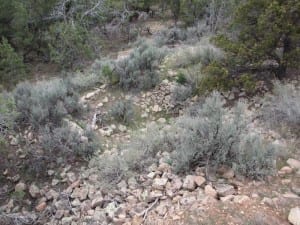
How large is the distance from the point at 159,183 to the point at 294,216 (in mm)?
1385

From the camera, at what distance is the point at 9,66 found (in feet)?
31.8

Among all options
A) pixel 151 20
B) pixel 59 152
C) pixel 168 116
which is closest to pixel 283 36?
pixel 168 116

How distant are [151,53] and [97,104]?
5.47 ft

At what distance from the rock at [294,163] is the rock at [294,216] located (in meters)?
0.82

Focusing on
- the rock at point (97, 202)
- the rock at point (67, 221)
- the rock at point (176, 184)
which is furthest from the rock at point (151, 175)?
the rock at point (67, 221)

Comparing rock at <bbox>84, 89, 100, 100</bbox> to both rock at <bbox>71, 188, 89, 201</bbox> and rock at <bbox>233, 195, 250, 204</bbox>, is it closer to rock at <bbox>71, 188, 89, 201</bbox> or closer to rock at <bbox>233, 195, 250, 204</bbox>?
rock at <bbox>71, 188, 89, 201</bbox>

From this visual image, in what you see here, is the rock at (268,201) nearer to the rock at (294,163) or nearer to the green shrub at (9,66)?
the rock at (294,163)

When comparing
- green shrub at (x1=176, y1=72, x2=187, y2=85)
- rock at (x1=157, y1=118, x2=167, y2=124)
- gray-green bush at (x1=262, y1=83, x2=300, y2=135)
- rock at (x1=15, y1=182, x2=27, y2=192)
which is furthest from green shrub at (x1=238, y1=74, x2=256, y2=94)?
rock at (x1=15, y1=182, x2=27, y2=192)

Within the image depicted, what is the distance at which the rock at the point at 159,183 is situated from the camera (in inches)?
150

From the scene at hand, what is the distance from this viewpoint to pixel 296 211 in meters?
3.16

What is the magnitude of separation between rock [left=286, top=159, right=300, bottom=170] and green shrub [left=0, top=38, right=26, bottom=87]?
7.85 metres

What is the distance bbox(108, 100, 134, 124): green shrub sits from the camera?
19.2ft

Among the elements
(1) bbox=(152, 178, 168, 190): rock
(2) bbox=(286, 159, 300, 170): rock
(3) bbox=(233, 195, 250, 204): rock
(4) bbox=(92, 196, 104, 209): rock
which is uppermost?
(3) bbox=(233, 195, 250, 204): rock

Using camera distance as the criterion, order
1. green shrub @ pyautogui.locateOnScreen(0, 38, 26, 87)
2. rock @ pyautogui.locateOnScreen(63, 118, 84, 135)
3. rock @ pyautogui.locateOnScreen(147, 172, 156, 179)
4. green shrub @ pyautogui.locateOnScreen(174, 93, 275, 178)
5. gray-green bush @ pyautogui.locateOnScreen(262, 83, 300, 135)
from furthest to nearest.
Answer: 1. green shrub @ pyautogui.locateOnScreen(0, 38, 26, 87)
2. rock @ pyautogui.locateOnScreen(63, 118, 84, 135)
3. gray-green bush @ pyautogui.locateOnScreen(262, 83, 300, 135)
4. rock @ pyautogui.locateOnScreen(147, 172, 156, 179)
5. green shrub @ pyautogui.locateOnScreen(174, 93, 275, 178)
